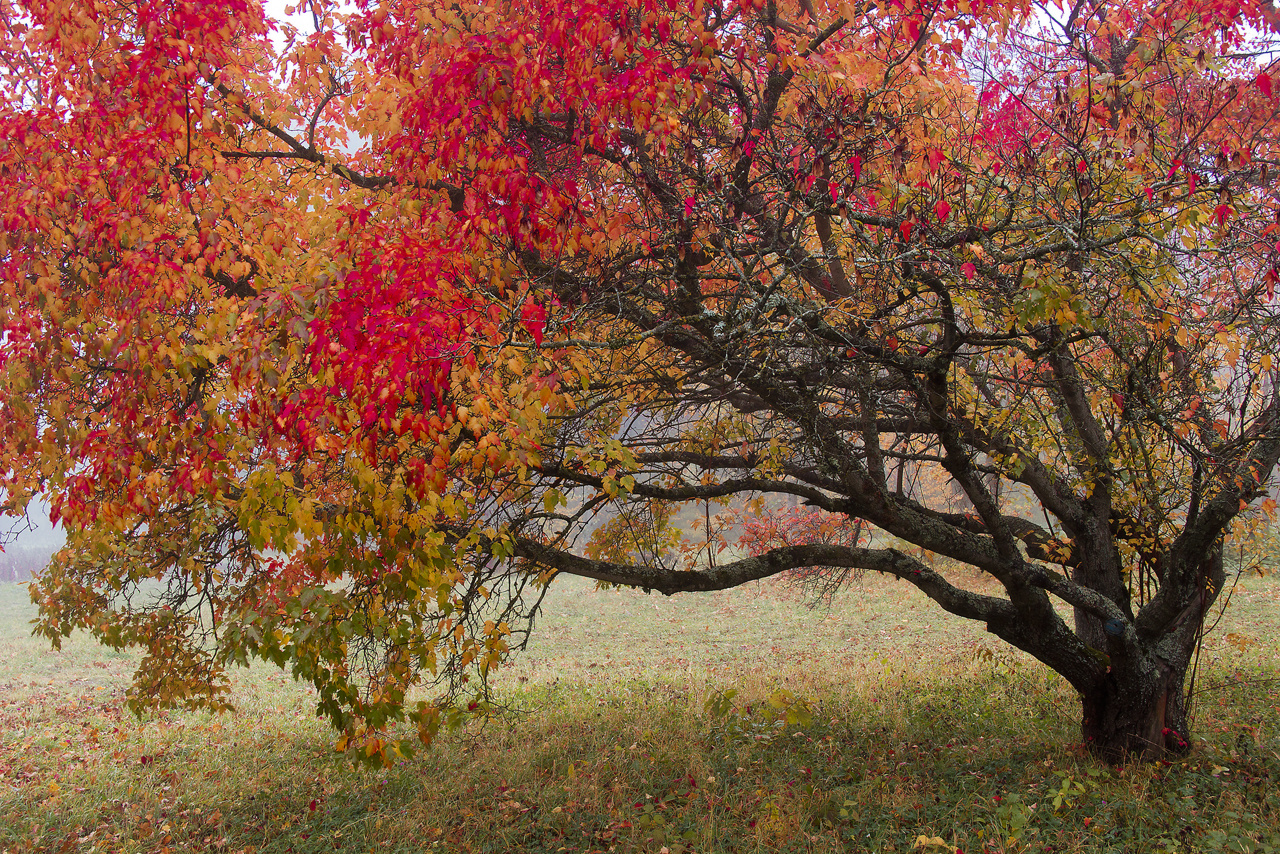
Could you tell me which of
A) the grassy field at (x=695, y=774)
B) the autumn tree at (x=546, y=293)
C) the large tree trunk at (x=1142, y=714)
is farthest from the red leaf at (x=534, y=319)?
the large tree trunk at (x=1142, y=714)

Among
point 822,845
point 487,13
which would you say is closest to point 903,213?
point 487,13

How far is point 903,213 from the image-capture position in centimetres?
464

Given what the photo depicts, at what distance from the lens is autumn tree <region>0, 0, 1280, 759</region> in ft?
12.7

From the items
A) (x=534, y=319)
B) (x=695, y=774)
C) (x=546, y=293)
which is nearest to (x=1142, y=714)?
(x=695, y=774)

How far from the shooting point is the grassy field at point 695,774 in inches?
214

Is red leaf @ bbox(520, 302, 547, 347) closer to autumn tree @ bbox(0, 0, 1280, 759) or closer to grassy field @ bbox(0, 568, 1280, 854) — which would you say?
autumn tree @ bbox(0, 0, 1280, 759)

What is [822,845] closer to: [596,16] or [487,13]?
[596,16]

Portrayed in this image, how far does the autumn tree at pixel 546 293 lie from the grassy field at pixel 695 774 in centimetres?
105

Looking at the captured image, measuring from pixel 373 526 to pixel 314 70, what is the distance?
13.2ft

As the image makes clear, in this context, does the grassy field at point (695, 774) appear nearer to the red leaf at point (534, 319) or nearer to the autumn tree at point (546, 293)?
the autumn tree at point (546, 293)

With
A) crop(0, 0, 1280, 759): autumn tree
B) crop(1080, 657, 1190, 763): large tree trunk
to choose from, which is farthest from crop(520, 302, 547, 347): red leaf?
crop(1080, 657, 1190, 763): large tree trunk

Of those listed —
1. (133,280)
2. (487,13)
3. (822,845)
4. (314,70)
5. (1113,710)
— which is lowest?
(822,845)

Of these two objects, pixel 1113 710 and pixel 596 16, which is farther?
pixel 1113 710

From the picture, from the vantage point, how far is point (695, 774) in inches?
272
